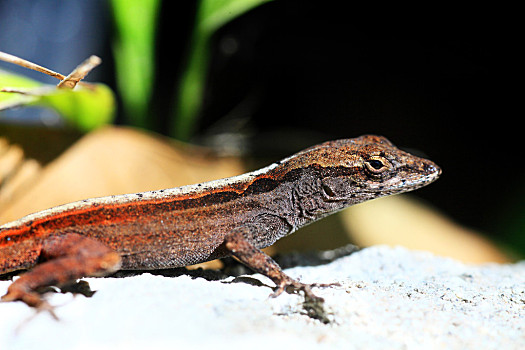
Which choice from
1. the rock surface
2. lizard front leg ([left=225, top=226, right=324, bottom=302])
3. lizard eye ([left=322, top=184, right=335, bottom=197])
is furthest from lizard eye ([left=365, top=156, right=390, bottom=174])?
lizard front leg ([left=225, top=226, right=324, bottom=302])

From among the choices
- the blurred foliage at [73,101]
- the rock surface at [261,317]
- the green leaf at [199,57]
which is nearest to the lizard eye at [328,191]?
the rock surface at [261,317]

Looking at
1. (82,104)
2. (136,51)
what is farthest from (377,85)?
(82,104)

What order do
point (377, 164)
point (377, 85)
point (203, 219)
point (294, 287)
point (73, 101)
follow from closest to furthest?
1. point (294, 287)
2. point (203, 219)
3. point (377, 164)
4. point (73, 101)
5. point (377, 85)

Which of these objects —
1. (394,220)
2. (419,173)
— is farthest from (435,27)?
(419,173)

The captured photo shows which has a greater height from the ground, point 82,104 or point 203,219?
point 82,104

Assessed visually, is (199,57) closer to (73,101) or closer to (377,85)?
(73,101)

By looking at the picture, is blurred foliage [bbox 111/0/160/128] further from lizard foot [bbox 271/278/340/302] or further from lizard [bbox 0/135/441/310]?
lizard foot [bbox 271/278/340/302]

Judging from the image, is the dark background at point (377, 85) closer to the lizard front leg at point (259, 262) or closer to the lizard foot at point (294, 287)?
the lizard front leg at point (259, 262)
